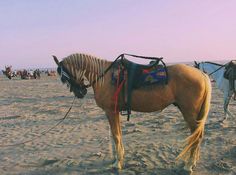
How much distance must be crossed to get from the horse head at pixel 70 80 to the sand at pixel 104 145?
151cm

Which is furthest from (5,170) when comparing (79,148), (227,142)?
(227,142)

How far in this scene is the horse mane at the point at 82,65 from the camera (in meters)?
6.35

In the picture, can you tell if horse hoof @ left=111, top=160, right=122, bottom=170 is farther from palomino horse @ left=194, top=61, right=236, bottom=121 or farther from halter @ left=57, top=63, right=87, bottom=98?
palomino horse @ left=194, top=61, right=236, bottom=121

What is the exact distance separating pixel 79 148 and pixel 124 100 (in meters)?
2.46

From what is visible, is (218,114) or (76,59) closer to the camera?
(76,59)

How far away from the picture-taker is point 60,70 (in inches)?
252

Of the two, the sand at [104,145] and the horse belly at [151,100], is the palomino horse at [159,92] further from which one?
the sand at [104,145]

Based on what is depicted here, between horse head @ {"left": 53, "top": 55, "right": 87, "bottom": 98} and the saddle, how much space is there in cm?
71

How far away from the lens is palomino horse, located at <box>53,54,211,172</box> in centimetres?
588

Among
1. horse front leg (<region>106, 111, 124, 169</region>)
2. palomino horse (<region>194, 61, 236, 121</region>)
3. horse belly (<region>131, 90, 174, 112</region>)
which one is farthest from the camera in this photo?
palomino horse (<region>194, 61, 236, 121</region>)

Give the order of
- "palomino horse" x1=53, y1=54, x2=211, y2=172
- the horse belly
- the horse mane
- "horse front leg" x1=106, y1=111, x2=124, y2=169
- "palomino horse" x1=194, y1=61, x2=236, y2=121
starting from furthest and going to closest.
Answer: "palomino horse" x1=194, y1=61, x2=236, y2=121 < the horse mane < "horse front leg" x1=106, y1=111, x2=124, y2=169 < the horse belly < "palomino horse" x1=53, y1=54, x2=211, y2=172

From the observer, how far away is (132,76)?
6.06 m

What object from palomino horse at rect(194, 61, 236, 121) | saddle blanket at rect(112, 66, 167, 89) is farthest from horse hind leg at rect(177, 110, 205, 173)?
palomino horse at rect(194, 61, 236, 121)

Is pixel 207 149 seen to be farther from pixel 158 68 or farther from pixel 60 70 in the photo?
pixel 60 70
